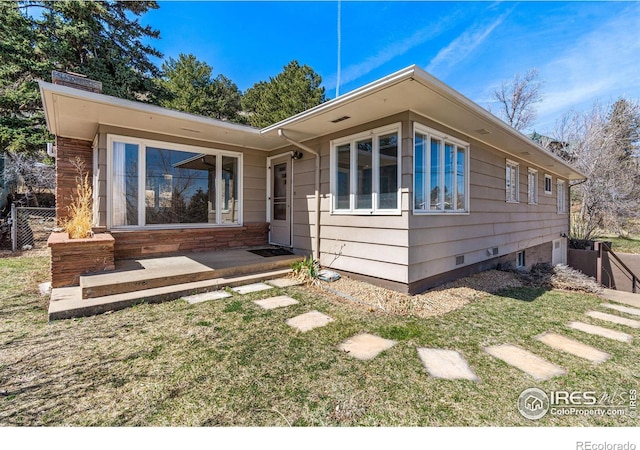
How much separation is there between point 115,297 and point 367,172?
387 centimetres

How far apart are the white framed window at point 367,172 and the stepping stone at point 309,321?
6.18 feet

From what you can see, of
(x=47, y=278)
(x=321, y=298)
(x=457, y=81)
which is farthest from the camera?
(x=457, y=81)

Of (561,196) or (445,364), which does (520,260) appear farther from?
(445,364)

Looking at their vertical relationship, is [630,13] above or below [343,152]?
above

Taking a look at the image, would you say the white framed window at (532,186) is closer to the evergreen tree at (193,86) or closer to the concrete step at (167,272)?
the concrete step at (167,272)

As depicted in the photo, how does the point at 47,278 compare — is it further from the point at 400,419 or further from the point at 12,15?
the point at 12,15

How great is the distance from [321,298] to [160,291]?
2115 millimetres

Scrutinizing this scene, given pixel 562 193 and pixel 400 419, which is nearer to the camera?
pixel 400 419

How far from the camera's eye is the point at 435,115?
14.2 ft

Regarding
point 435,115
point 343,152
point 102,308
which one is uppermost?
point 435,115

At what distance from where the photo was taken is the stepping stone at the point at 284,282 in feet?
15.0

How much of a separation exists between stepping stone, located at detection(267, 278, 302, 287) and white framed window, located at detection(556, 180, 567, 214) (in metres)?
11.3

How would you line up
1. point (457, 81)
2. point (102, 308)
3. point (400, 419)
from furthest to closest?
point (457, 81) < point (102, 308) < point (400, 419)

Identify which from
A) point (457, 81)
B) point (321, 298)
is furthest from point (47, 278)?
point (457, 81)
